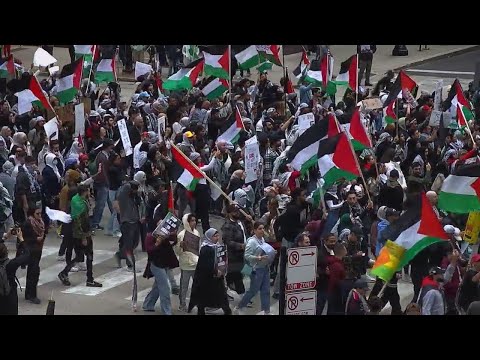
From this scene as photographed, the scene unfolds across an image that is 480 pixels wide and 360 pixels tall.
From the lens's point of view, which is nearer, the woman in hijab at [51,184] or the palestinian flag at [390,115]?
the woman in hijab at [51,184]

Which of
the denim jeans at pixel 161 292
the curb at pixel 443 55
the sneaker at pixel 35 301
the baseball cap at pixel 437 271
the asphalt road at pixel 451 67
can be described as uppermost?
the curb at pixel 443 55

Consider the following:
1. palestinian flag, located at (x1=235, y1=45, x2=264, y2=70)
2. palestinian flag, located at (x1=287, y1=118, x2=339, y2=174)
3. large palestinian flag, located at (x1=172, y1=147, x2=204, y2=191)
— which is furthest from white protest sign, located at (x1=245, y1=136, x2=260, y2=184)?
palestinian flag, located at (x1=235, y1=45, x2=264, y2=70)

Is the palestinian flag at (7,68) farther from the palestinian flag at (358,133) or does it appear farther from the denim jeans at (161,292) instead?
the denim jeans at (161,292)

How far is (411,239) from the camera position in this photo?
12.7 meters

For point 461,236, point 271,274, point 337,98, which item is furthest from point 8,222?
point 337,98

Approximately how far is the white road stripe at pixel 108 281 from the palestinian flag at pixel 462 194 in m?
4.88

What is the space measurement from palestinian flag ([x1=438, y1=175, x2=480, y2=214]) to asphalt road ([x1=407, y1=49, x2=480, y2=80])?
19.6m

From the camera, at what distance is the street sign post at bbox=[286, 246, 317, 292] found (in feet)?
40.8

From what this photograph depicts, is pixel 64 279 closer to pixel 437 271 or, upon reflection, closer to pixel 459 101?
pixel 437 271

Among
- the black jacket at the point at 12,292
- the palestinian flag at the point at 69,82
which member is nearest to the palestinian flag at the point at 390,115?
the palestinian flag at the point at 69,82

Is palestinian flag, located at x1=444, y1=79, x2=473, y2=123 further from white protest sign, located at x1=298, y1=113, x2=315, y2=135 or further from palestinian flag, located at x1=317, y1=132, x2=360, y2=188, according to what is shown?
palestinian flag, located at x1=317, y1=132, x2=360, y2=188

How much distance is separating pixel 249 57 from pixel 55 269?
9.58 meters

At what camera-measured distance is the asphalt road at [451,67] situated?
112ft
